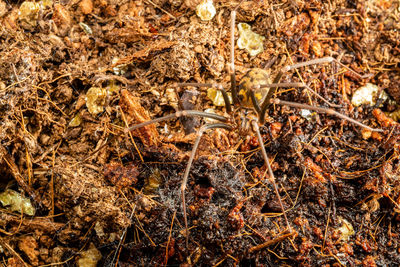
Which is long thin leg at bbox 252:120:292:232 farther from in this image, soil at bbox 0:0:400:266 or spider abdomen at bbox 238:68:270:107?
spider abdomen at bbox 238:68:270:107

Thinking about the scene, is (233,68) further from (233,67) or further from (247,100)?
(247,100)

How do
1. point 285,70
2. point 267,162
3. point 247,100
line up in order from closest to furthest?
point 267,162
point 285,70
point 247,100

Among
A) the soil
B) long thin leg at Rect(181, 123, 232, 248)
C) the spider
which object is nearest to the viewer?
long thin leg at Rect(181, 123, 232, 248)

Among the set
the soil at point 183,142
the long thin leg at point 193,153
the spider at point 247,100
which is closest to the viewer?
the long thin leg at point 193,153

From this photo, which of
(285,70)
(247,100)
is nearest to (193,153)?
(247,100)

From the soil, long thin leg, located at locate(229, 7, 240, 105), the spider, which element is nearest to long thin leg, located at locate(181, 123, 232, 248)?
the spider

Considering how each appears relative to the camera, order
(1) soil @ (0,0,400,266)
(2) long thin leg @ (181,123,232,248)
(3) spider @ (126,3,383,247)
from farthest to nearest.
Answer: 1. (3) spider @ (126,3,383,247)
2. (1) soil @ (0,0,400,266)
3. (2) long thin leg @ (181,123,232,248)

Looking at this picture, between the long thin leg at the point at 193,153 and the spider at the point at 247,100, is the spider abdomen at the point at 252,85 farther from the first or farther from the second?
the long thin leg at the point at 193,153

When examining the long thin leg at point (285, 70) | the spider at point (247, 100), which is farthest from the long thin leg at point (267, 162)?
the long thin leg at point (285, 70)
